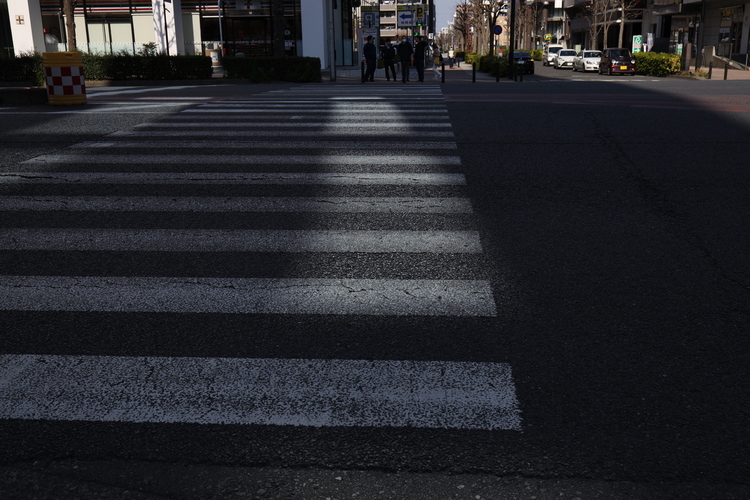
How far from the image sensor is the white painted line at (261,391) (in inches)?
Answer: 121

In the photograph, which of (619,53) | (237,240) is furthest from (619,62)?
(237,240)

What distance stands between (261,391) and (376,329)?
89 cm

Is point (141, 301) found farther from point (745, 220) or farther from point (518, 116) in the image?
point (518, 116)

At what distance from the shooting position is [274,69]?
28.6m

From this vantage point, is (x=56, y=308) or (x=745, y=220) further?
(x=745, y=220)

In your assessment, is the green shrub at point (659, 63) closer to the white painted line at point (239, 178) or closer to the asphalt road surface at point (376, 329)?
the asphalt road surface at point (376, 329)

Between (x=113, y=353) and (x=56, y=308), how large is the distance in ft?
2.74

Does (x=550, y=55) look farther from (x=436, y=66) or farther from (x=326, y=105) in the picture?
(x=326, y=105)

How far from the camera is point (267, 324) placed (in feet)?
13.4

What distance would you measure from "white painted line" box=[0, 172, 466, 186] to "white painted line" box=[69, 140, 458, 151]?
194 centimetres

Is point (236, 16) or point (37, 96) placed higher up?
point (236, 16)

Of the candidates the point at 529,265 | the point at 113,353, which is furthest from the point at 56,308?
the point at 529,265

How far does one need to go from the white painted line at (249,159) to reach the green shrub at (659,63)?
107ft

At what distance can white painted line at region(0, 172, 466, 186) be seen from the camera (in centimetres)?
803
